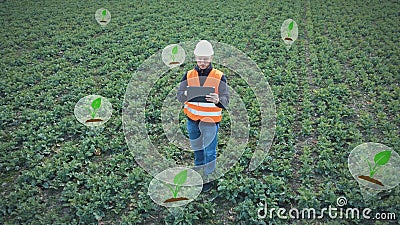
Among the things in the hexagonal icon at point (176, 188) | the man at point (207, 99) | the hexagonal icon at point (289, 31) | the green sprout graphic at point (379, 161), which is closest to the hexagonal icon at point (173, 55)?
the hexagonal icon at point (289, 31)

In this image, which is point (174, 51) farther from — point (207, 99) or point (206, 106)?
point (207, 99)

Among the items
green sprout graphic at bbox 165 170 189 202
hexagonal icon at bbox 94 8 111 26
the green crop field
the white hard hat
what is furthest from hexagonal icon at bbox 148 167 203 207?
hexagonal icon at bbox 94 8 111 26

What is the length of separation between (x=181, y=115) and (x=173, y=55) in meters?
3.66

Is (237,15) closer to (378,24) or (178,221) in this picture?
(378,24)

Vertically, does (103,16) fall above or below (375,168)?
above

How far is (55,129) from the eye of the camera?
21.7 ft

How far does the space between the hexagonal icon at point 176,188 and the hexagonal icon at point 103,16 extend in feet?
33.8

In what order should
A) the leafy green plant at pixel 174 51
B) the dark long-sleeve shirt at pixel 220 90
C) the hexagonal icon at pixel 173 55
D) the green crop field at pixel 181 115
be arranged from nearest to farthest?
the dark long-sleeve shirt at pixel 220 90, the green crop field at pixel 181 115, the hexagonal icon at pixel 173 55, the leafy green plant at pixel 174 51

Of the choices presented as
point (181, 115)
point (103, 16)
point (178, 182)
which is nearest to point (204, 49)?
point (178, 182)

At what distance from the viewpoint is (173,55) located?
10.4m

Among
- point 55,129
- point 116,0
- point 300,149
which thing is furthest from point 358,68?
point 116,0

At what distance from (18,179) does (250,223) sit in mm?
3547

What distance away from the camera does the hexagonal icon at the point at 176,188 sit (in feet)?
15.8

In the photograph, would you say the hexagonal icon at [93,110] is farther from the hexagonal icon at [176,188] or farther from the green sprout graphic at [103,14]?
the green sprout graphic at [103,14]
